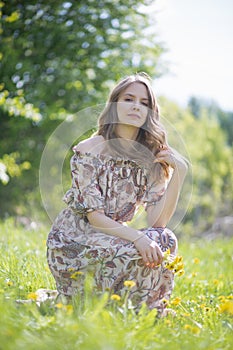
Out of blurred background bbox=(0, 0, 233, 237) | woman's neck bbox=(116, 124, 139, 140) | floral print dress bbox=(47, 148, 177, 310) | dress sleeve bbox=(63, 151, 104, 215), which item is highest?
woman's neck bbox=(116, 124, 139, 140)

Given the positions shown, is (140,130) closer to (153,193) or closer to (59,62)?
(153,193)

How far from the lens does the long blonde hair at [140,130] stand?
2473 mm

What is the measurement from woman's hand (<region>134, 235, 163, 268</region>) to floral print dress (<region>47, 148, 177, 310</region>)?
3 centimetres

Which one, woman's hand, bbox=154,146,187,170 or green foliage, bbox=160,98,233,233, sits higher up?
woman's hand, bbox=154,146,187,170

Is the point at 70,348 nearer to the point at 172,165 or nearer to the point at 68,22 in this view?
the point at 172,165

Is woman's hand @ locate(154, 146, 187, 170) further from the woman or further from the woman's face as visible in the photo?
the woman's face

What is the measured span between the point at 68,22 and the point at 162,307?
5.25 meters

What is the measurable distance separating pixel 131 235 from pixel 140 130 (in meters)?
0.64

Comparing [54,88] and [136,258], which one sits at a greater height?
[136,258]

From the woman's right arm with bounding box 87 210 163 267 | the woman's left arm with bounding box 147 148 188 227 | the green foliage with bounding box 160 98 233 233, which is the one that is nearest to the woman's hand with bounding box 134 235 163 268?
the woman's right arm with bounding box 87 210 163 267

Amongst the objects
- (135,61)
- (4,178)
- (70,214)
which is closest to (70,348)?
(70,214)

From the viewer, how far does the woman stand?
2.12 m

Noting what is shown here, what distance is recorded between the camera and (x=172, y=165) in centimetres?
243

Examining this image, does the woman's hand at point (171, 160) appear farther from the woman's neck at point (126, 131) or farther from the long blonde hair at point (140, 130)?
the woman's neck at point (126, 131)
